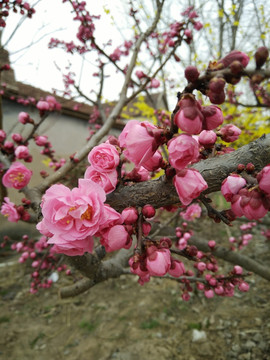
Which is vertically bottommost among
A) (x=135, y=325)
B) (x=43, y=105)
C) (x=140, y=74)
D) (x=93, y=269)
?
(x=135, y=325)

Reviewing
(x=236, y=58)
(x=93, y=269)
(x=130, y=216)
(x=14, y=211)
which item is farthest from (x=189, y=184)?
(x=14, y=211)

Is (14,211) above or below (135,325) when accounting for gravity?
above

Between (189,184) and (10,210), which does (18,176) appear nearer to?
(10,210)

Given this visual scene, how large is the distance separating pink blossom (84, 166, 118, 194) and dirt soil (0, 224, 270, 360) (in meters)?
2.49

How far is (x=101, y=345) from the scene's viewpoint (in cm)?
277

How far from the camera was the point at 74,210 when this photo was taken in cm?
Result: 77

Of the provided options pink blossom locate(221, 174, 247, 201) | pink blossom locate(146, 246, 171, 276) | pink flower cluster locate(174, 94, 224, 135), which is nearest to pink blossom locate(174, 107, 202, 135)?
pink flower cluster locate(174, 94, 224, 135)

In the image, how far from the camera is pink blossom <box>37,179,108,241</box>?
76cm

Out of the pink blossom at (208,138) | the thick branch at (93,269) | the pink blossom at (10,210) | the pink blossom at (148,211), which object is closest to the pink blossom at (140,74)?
the thick branch at (93,269)

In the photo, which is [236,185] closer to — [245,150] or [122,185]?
[245,150]

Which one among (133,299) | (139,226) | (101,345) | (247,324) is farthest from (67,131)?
(139,226)

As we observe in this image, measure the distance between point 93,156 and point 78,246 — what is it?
332mm

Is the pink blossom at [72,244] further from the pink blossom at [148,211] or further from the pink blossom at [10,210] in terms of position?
the pink blossom at [10,210]

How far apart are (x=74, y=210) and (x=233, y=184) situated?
0.53 m
